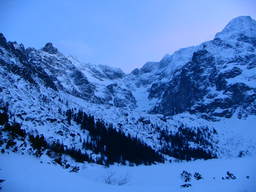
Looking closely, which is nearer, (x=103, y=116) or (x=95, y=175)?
(x=95, y=175)

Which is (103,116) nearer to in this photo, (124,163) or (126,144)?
(126,144)

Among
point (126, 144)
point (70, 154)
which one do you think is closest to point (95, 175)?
point (70, 154)

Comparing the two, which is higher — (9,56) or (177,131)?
(9,56)

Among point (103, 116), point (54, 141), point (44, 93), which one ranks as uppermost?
point (44, 93)

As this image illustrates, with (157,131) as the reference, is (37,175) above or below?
below

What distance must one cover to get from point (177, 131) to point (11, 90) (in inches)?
4426

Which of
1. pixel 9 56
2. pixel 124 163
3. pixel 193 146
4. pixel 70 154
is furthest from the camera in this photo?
pixel 9 56

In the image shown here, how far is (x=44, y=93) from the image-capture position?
170250 millimetres

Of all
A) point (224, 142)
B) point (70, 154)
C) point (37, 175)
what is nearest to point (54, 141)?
point (70, 154)

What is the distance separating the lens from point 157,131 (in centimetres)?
18788

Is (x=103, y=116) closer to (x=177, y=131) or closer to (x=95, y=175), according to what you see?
(x=177, y=131)

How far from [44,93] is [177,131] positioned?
9333 cm

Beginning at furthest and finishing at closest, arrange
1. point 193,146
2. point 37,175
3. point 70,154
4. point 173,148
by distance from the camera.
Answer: point 193,146
point 173,148
point 70,154
point 37,175

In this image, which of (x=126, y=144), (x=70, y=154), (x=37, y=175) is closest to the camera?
(x=37, y=175)
